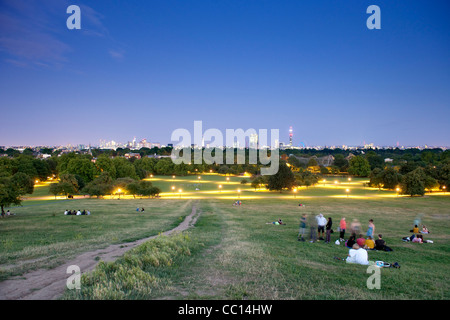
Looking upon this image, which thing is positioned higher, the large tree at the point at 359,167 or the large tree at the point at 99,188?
the large tree at the point at 359,167

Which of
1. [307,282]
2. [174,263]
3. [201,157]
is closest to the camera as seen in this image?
[307,282]

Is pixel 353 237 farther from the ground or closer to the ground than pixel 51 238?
farther from the ground

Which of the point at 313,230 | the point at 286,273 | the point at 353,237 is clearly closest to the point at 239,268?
the point at 286,273

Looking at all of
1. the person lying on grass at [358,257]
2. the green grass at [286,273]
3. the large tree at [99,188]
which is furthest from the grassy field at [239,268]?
the large tree at [99,188]

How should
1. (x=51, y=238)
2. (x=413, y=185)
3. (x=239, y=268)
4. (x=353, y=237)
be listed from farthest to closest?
(x=413, y=185) → (x=51, y=238) → (x=353, y=237) → (x=239, y=268)

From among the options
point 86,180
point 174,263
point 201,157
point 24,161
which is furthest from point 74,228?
point 201,157

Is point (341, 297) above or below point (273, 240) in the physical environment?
above

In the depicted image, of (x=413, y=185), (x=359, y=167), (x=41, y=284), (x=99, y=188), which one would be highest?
(x=359, y=167)

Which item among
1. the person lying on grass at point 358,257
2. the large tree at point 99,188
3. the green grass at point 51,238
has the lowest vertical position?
the large tree at point 99,188

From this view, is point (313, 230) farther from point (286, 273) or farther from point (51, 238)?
point (51, 238)

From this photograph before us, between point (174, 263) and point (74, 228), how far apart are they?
17.3 m

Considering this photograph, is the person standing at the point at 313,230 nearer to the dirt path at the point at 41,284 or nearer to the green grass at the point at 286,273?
the green grass at the point at 286,273
